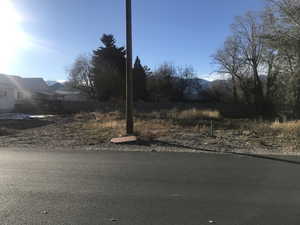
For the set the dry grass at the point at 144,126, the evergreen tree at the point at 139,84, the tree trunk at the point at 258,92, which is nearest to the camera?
the dry grass at the point at 144,126

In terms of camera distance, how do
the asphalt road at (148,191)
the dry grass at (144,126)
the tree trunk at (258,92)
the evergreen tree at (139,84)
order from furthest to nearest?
the evergreen tree at (139,84)
the tree trunk at (258,92)
the dry grass at (144,126)
the asphalt road at (148,191)

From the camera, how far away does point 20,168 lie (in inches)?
271

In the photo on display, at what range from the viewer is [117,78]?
42500mm

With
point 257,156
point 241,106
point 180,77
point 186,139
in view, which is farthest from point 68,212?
point 180,77

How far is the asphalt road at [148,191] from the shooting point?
3994 millimetres

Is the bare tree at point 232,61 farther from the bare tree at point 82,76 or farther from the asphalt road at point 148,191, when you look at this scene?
the asphalt road at point 148,191

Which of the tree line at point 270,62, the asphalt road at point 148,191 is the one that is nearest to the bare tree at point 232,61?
the tree line at point 270,62

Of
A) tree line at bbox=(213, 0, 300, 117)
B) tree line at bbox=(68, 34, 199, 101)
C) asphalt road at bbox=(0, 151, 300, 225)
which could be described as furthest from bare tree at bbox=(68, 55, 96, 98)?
asphalt road at bbox=(0, 151, 300, 225)

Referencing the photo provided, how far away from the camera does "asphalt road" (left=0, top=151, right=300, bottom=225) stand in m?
3.99

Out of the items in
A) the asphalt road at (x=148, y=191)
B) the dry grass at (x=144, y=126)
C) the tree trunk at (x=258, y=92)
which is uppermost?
the tree trunk at (x=258, y=92)

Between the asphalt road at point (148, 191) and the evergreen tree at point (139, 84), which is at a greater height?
the evergreen tree at point (139, 84)

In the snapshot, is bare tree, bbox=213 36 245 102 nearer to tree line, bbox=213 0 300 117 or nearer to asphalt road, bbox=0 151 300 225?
tree line, bbox=213 0 300 117

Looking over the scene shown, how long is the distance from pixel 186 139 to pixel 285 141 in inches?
157

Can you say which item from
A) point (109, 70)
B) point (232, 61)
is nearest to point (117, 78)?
point (109, 70)
